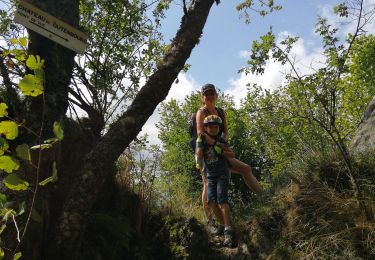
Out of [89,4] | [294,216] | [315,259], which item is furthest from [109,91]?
[315,259]

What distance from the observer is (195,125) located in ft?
17.8

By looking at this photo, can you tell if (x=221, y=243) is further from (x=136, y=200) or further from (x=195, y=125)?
(x=195, y=125)

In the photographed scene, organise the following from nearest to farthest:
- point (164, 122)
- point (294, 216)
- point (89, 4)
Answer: point (294, 216)
point (89, 4)
point (164, 122)

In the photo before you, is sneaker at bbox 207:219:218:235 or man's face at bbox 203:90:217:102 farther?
man's face at bbox 203:90:217:102

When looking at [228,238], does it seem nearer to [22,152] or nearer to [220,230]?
[220,230]

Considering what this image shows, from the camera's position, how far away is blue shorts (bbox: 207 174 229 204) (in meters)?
4.82

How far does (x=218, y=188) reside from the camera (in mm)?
4883

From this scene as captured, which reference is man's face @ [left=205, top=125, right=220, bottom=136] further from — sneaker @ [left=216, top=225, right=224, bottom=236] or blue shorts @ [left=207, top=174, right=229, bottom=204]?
sneaker @ [left=216, top=225, right=224, bottom=236]

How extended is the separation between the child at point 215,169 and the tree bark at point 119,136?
105 centimetres

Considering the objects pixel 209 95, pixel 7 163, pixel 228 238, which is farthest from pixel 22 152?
pixel 209 95

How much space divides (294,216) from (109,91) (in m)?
3.56

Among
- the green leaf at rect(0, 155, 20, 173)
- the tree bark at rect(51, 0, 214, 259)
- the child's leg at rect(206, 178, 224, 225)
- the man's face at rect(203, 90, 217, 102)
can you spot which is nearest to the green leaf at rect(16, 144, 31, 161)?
the green leaf at rect(0, 155, 20, 173)

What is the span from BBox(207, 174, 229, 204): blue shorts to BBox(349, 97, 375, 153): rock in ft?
6.43

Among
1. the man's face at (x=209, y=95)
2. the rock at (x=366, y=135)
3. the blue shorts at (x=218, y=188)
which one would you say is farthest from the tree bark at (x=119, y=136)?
the rock at (x=366, y=135)
